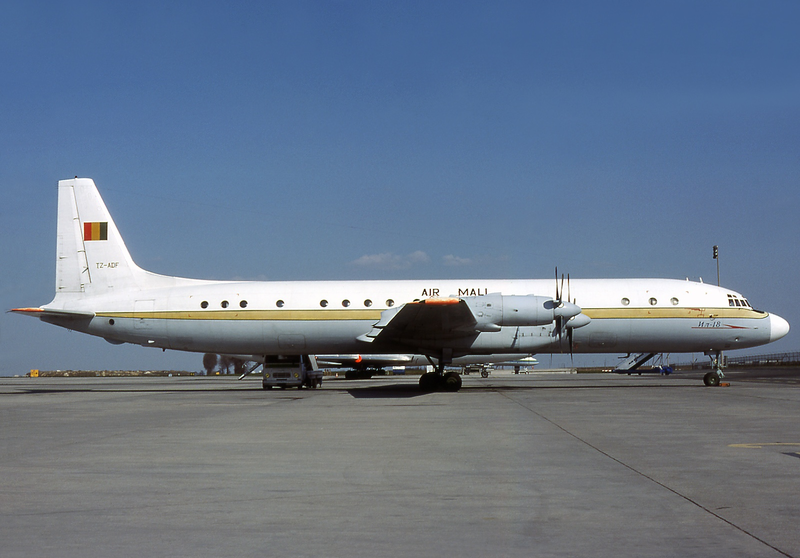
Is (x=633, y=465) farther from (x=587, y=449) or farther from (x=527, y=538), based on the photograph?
(x=527, y=538)

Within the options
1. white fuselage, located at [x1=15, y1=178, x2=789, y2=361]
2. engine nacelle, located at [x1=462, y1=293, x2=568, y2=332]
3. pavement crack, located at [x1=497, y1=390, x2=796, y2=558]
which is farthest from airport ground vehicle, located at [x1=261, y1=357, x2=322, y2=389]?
pavement crack, located at [x1=497, y1=390, x2=796, y2=558]

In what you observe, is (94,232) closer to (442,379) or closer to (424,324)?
(424,324)

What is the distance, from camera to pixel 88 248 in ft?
95.1

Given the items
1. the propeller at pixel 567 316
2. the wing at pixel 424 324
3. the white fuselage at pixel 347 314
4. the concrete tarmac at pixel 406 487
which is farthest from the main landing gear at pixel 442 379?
the concrete tarmac at pixel 406 487

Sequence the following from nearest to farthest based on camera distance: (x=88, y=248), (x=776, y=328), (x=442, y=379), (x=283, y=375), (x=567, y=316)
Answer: (x=567, y=316)
(x=442, y=379)
(x=776, y=328)
(x=88, y=248)
(x=283, y=375)

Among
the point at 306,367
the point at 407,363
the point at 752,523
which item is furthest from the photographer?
the point at 407,363

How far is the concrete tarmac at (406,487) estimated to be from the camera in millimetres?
5309

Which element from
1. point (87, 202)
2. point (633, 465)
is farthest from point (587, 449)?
point (87, 202)

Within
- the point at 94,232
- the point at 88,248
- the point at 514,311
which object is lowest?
the point at 514,311

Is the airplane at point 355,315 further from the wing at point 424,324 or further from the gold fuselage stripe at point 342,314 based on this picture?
the wing at point 424,324

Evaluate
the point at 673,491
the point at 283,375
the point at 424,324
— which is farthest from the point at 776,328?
the point at 673,491

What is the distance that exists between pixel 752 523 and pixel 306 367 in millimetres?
26892

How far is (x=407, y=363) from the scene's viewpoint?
56.3 metres

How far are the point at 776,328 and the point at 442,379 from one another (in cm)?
Result: 1418
